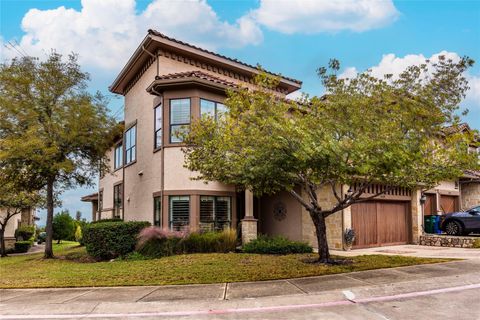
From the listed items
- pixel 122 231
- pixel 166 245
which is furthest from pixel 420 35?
pixel 122 231

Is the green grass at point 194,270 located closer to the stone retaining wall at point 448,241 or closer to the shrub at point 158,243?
the shrub at point 158,243

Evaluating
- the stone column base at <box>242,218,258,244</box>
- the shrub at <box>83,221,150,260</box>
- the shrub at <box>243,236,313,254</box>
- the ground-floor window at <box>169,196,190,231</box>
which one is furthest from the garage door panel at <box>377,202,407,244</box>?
the shrub at <box>83,221,150,260</box>

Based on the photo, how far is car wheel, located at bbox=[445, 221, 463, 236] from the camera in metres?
18.6

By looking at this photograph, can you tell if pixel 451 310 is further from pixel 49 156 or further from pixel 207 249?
pixel 49 156

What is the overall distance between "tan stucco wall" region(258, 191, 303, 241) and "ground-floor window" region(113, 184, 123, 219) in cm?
835

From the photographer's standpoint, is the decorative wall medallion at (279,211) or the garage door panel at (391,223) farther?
the decorative wall medallion at (279,211)

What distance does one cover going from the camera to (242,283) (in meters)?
9.34

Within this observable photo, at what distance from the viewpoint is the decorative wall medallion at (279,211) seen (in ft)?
58.9

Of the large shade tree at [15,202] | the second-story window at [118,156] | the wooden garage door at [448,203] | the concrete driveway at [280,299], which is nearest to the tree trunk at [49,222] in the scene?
the large shade tree at [15,202]

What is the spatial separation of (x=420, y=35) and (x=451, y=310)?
29.4 ft

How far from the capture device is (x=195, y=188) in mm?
16188

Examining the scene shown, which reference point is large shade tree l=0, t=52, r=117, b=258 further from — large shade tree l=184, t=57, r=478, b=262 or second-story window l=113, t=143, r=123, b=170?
large shade tree l=184, t=57, r=478, b=262

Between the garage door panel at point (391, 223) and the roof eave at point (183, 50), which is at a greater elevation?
the roof eave at point (183, 50)

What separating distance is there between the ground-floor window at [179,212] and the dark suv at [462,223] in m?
12.2
